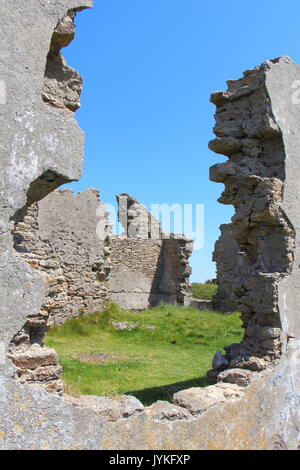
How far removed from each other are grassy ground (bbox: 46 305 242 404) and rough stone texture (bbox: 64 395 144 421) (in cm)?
73

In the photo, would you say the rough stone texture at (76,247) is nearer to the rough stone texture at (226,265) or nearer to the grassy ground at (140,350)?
the grassy ground at (140,350)

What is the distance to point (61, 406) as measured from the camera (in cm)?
301

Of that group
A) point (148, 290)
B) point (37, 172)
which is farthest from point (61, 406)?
point (148, 290)

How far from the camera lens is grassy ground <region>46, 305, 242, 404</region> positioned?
5.88 meters

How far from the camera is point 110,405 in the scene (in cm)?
340

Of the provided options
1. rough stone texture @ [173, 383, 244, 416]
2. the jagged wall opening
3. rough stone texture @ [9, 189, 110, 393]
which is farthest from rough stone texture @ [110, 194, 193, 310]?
the jagged wall opening

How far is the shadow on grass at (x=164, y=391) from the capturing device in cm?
519

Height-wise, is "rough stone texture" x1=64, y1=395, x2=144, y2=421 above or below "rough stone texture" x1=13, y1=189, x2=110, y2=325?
below

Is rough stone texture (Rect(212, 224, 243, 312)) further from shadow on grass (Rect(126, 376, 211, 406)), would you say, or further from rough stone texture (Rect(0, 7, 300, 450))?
rough stone texture (Rect(0, 7, 300, 450))

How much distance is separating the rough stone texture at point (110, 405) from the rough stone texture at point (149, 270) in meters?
11.6

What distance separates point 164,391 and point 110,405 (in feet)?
7.48

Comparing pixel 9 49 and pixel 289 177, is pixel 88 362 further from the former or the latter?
pixel 9 49

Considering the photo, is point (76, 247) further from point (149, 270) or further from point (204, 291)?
point (204, 291)

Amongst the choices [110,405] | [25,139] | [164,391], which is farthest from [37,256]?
[164,391]
